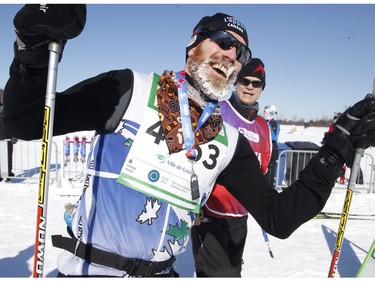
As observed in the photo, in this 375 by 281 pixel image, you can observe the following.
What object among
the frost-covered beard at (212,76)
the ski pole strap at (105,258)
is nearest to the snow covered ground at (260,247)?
the ski pole strap at (105,258)

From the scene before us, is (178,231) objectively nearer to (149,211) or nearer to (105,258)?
(149,211)

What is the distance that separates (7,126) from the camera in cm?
138

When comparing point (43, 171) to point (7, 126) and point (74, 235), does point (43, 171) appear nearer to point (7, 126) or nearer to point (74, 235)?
point (7, 126)

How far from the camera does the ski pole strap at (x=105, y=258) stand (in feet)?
5.02

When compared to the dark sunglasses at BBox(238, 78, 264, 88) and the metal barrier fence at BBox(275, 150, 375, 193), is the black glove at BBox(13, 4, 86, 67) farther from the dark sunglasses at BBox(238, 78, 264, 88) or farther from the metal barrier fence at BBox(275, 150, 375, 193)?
the metal barrier fence at BBox(275, 150, 375, 193)

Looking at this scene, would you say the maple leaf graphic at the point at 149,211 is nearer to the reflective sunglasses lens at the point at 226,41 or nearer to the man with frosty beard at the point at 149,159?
the man with frosty beard at the point at 149,159

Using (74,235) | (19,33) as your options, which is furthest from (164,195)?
(19,33)

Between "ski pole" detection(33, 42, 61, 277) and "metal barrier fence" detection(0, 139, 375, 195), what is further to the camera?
"metal barrier fence" detection(0, 139, 375, 195)

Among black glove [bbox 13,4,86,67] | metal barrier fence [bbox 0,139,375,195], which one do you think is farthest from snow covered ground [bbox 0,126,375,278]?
black glove [bbox 13,4,86,67]

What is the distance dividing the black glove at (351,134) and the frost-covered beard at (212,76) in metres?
0.63

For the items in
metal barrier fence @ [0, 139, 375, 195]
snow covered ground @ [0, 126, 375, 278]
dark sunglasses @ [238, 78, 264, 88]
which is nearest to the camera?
dark sunglasses @ [238, 78, 264, 88]

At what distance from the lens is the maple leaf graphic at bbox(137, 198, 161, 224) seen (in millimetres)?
1550

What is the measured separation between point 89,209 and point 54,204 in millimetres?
6061

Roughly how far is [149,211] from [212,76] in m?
0.75
